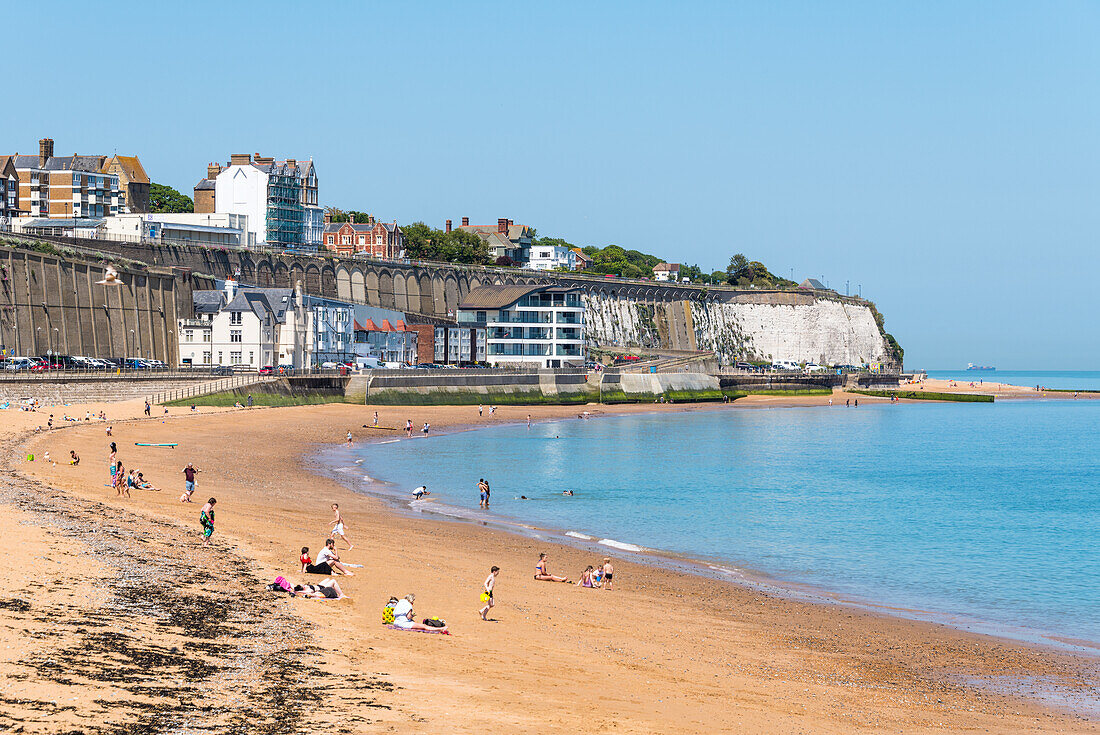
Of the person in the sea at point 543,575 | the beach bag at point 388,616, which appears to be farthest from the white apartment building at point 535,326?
the beach bag at point 388,616

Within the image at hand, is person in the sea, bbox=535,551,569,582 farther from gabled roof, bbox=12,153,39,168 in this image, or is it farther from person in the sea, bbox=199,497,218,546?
gabled roof, bbox=12,153,39,168

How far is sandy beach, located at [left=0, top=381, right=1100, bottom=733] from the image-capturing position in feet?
46.1

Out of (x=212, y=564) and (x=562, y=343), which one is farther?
(x=562, y=343)

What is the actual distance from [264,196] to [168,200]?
3949 centimetres

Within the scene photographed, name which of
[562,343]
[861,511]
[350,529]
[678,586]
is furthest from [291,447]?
[562,343]

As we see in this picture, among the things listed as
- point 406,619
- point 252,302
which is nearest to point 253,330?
point 252,302

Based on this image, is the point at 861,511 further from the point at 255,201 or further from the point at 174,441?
the point at 255,201

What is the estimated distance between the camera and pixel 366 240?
158125mm

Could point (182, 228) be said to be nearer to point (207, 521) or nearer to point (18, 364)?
point (18, 364)

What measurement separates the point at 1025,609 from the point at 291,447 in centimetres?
4243

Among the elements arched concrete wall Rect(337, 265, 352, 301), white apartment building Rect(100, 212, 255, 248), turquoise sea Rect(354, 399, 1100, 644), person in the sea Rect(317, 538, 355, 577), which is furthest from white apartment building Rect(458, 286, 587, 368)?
person in the sea Rect(317, 538, 355, 577)

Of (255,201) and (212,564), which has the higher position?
(255,201)

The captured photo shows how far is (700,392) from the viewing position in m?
119

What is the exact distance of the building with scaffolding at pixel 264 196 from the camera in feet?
477
